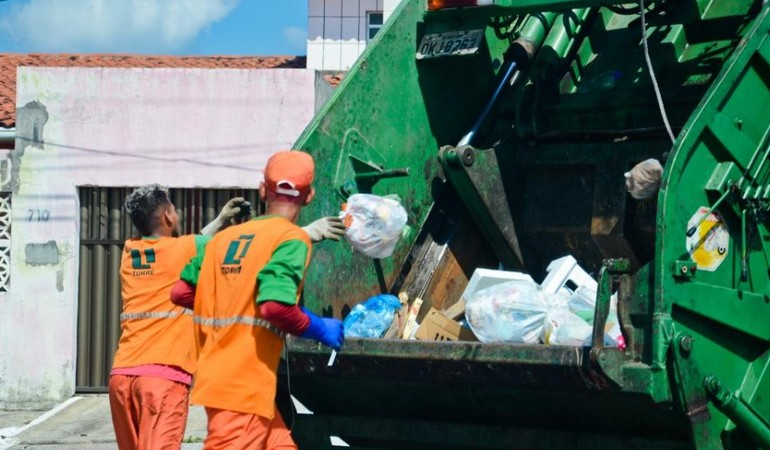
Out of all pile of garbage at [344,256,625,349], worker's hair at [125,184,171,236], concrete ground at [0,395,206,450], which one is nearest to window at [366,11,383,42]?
concrete ground at [0,395,206,450]

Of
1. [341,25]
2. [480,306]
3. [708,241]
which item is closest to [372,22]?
[341,25]

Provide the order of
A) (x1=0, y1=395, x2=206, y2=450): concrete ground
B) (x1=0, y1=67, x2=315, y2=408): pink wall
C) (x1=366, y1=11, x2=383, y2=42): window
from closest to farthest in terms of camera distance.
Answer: (x1=0, y1=395, x2=206, y2=450): concrete ground → (x1=0, y1=67, x2=315, y2=408): pink wall → (x1=366, y1=11, x2=383, y2=42): window

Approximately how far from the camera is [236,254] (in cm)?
371

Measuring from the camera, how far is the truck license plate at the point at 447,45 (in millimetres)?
5039

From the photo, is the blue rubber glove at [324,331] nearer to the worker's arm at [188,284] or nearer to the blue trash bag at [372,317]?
the worker's arm at [188,284]

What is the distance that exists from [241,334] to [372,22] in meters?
16.8

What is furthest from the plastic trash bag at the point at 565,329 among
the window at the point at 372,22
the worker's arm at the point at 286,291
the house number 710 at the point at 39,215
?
the window at the point at 372,22

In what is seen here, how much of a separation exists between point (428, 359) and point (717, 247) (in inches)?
37.0

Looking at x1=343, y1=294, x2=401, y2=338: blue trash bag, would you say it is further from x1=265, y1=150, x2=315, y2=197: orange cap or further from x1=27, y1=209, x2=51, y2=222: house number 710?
x1=27, y1=209, x2=51, y2=222: house number 710

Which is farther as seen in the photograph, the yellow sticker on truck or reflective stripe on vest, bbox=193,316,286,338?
the yellow sticker on truck

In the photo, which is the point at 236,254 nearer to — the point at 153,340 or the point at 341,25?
the point at 153,340

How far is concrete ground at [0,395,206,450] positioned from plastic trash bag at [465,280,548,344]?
14.1 ft

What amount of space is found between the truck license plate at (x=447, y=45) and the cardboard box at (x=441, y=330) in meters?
1.06

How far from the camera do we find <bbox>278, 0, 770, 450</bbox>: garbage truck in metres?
3.79
